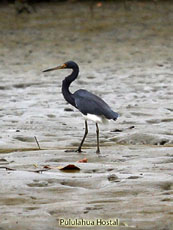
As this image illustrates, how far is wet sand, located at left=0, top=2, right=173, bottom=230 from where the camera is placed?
4.80 meters

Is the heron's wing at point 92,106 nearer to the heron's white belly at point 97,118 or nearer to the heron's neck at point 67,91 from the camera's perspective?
the heron's white belly at point 97,118

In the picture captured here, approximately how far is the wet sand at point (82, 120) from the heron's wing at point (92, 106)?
325 mm

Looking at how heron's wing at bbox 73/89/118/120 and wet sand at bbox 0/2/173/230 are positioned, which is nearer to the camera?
wet sand at bbox 0/2/173/230

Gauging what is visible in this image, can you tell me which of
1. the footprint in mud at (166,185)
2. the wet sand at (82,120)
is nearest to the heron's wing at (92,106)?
the wet sand at (82,120)

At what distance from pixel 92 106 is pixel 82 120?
187cm

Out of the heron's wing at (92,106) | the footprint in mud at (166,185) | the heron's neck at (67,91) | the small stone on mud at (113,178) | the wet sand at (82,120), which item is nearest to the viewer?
the wet sand at (82,120)

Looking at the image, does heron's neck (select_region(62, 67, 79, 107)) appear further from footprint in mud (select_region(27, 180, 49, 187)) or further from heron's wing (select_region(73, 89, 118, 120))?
footprint in mud (select_region(27, 180, 49, 187))

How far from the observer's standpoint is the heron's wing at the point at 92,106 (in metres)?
7.02

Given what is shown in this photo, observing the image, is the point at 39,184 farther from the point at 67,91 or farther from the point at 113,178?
the point at 67,91

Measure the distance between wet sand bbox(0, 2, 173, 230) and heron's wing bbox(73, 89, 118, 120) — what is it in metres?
0.33

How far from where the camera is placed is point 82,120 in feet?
29.4

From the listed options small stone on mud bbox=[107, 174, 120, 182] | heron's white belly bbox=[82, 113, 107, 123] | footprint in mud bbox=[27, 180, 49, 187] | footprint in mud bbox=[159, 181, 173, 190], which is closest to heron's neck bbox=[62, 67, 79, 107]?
heron's white belly bbox=[82, 113, 107, 123]

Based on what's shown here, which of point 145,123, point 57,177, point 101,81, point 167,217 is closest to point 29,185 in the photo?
point 57,177

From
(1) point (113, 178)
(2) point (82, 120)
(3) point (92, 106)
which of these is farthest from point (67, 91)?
(1) point (113, 178)
